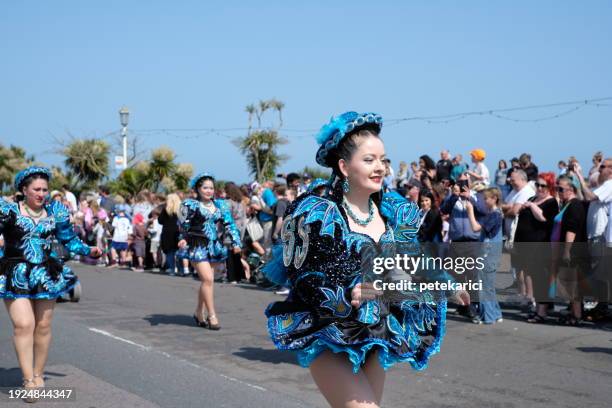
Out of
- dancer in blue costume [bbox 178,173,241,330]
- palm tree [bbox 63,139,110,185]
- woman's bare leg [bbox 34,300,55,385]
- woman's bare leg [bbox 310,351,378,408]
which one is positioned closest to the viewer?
woman's bare leg [bbox 310,351,378,408]

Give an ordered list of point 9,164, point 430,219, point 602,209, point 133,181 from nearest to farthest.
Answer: point 602,209
point 430,219
point 133,181
point 9,164

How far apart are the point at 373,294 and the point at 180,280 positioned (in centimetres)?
1321

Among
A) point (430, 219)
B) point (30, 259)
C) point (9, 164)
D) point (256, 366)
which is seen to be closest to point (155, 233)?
point (430, 219)

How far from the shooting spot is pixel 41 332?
6.60 metres

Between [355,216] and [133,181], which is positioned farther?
[133,181]

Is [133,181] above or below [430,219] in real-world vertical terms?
above

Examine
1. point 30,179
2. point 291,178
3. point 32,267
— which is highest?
point 291,178

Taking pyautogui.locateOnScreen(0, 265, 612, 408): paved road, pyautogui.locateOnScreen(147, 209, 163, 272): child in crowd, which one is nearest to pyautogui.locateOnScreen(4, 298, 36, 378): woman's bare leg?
pyautogui.locateOnScreen(0, 265, 612, 408): paved road

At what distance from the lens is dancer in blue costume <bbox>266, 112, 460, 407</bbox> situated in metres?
3.70

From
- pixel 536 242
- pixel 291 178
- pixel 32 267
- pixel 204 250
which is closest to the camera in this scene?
pixel 32 267

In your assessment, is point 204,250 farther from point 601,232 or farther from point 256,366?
point 601,232

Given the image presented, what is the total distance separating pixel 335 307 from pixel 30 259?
12.8ft

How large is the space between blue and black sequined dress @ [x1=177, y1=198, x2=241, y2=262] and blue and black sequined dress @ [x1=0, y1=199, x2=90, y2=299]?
10.1 ft

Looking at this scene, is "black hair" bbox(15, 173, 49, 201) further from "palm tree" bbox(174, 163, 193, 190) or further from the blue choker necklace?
"palm tree" bbox(174, 163, 193, 190)
